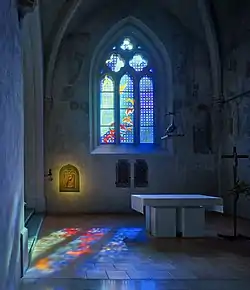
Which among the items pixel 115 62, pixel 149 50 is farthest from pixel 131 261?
pixel 149 50

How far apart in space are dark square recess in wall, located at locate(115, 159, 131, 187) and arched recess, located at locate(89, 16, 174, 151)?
2.35 feet

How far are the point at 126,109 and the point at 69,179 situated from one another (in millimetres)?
2080

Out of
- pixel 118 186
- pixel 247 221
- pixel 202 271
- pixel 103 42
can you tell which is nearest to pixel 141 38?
pixel 103 42

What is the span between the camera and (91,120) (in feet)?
35.7

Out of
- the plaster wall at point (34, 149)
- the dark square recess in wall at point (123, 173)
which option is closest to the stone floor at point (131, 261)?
the plaster wall at point (34, 149)

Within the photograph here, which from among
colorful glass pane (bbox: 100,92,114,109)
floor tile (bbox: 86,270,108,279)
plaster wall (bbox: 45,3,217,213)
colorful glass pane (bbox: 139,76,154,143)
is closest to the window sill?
plaster wall (bbox: 45,3,217,213)

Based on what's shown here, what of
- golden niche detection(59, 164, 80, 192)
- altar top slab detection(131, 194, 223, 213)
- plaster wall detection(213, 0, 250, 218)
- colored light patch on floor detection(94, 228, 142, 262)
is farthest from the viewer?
golden niche detection(59, 164, 80, 192)

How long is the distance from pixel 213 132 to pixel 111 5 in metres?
3.65

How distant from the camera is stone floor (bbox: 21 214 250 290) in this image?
4.48 m

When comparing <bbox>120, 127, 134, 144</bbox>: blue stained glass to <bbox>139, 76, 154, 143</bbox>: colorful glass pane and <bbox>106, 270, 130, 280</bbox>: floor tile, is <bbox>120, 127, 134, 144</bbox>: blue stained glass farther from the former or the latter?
<bbox>106, 270, 130, 280</bbox>: floor tile

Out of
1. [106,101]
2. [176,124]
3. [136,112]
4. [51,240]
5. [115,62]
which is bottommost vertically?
[51,240]

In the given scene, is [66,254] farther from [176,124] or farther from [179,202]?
[176,124]

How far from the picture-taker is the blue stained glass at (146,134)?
11141mm

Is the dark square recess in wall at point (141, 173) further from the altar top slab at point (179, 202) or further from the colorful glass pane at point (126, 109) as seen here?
the altar top slab at point (179, 202)
